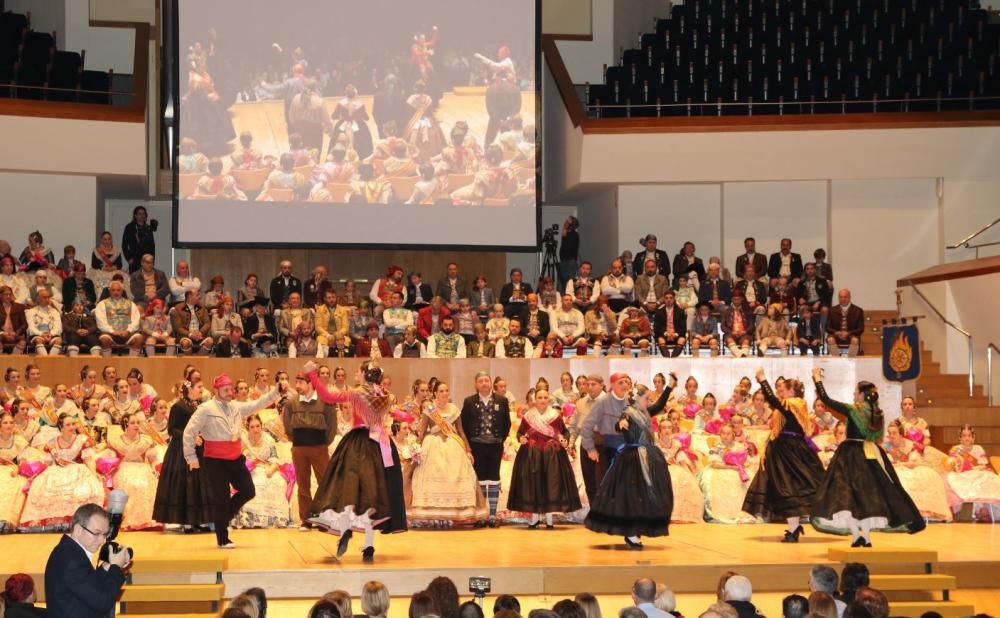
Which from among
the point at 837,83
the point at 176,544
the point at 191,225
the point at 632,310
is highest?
the point at 837,83

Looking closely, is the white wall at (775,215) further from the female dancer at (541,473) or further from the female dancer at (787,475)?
the female dancer at (787,475)

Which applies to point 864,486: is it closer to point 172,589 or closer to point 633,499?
point 633,499

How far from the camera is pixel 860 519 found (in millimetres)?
10414

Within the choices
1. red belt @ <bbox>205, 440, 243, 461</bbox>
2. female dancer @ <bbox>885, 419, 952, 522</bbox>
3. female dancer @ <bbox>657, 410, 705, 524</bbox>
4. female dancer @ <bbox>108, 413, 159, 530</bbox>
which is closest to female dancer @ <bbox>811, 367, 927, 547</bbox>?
female dancer @ <bbox>657, 410, 705, 524</bbox>

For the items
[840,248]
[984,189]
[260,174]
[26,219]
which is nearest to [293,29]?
[260,174]

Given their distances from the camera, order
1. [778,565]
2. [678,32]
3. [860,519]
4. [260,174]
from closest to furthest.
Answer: [778,565]
[860,519]
[260,174]
[678,32]

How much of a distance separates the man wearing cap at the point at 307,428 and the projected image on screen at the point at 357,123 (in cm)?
767

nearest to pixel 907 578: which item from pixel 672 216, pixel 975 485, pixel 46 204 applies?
pixel 975 485

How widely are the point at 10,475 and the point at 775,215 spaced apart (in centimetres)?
1310

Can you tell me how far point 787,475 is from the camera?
11.2 meters

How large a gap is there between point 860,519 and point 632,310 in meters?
7.41

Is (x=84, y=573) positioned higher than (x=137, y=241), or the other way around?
(x=137, y=241)

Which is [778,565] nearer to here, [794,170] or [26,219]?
[794,170]

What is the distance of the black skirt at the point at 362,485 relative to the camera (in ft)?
31.9
